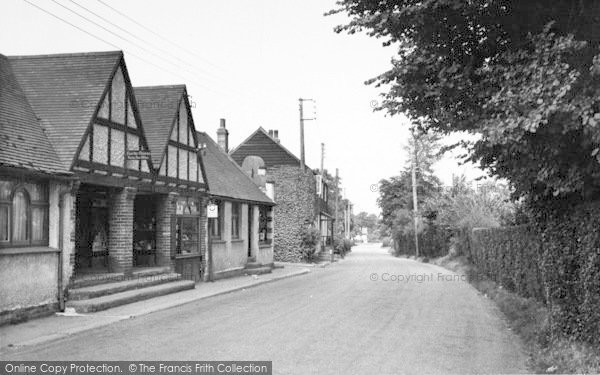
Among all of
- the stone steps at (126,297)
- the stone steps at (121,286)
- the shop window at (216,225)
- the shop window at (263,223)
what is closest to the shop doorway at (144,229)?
the stone steps at (121,286)

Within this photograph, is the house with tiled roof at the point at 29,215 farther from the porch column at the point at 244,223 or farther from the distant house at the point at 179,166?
the porch column at the point at 244,223

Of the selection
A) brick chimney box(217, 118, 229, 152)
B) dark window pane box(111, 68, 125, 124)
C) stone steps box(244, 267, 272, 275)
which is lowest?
stone steps box(244, 267, 272, 275)

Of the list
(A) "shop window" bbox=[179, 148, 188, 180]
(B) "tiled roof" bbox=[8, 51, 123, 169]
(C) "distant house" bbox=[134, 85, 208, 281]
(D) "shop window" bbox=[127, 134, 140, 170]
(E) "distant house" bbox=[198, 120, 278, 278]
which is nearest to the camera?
(B) "tiled roof" bbox=[8, 51, 123, 169]

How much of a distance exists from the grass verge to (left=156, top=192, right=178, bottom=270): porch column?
10236 mm

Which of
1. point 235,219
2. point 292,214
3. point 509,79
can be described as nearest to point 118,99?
point 509,79

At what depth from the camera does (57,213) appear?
13.5m

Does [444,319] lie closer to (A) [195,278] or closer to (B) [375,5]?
(B) [375,5]

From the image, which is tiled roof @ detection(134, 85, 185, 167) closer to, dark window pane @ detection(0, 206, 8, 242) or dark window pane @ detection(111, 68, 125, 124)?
dark window pane @ detection(111, 68, 125, 124)

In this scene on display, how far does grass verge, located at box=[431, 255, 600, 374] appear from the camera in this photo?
768 cm

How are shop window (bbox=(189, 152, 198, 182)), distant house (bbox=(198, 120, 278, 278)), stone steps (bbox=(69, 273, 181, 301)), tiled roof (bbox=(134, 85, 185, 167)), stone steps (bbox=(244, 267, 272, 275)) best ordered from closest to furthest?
stone steps (bbox=(69, 273, 181, 301)) < tiled roof (bbox=(134, 85, 185, 167)) < shop window (bbox=(189, 152, 198, 182)) < distant house (bbox=(198, 120, 278, 278)) < stone steps (bbox=(244, 267, 272, 275))

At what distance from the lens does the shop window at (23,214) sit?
12102 mm

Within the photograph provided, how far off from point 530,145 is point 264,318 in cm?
644

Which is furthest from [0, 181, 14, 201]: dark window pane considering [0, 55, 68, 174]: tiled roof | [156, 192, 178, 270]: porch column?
[156, 192, 178, 270]: porch column

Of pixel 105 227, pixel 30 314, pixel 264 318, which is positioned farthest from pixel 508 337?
pixel 105 227
